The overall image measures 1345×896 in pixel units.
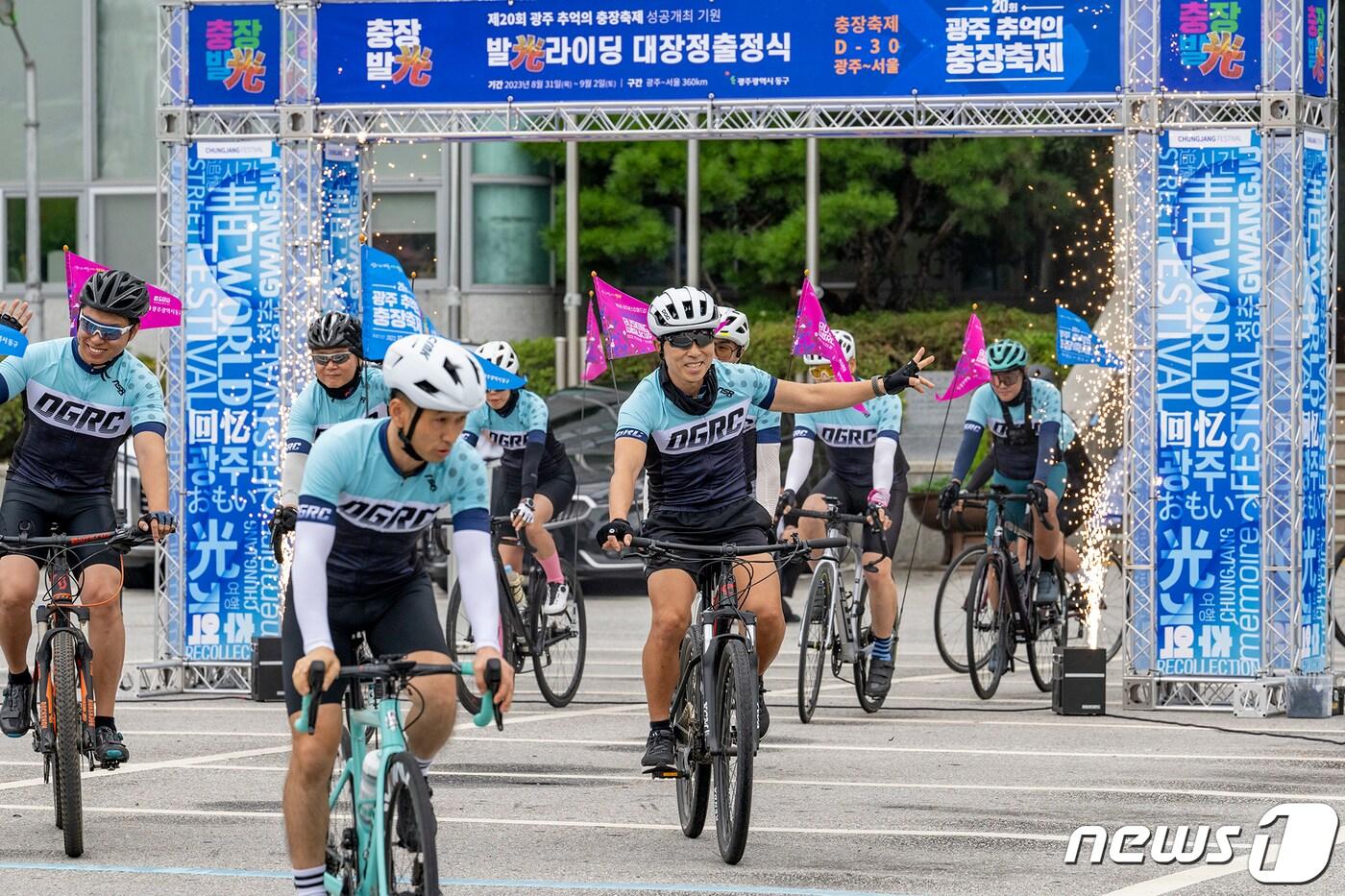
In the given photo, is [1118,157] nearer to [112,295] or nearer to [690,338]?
[690,338]

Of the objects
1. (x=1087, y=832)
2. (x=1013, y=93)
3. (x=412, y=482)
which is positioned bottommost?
(x=1087, y=832)

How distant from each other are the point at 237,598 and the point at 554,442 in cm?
209

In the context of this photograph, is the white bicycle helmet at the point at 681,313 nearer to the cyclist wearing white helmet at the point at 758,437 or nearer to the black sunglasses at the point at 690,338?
the black sunglasses at the point at 690,338

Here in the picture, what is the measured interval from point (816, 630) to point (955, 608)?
Answer: 7.26 ft

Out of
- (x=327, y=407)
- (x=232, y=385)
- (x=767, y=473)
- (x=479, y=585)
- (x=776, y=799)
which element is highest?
(x=232, y=385)

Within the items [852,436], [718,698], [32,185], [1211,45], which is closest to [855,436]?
[852,436]

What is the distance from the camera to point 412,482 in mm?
6477

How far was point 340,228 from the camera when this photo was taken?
13938 millimetres

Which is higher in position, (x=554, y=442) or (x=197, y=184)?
(x=197, y=184)

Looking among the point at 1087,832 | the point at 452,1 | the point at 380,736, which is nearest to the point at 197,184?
the point at 452,1

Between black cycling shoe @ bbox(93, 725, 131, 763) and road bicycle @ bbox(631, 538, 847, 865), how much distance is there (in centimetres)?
202

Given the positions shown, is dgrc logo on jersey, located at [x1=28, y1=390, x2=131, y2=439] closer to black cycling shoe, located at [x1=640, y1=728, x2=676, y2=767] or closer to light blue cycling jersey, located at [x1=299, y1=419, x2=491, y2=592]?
black cycling shoe, located at [x1=640, y1=728, x2=676, y2=767]

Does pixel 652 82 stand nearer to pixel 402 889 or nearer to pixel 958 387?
pixel 958 387

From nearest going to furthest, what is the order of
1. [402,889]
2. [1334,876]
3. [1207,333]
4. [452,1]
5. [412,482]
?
[402,889] → [412,482] → [1334,876] → [1207,333] → [452,1]
